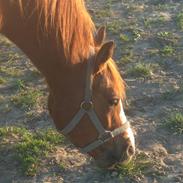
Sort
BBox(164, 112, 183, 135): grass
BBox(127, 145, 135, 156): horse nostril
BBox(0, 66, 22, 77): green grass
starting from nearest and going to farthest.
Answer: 1. BBox(127, 145, 135, 156): horse nostril
2. BBox(164, 112, 183, 135): grass
3. BBox(0, 66, 22, 77): green grass

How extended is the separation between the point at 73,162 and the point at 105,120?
3.40ft

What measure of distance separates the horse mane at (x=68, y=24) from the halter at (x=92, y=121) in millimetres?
121

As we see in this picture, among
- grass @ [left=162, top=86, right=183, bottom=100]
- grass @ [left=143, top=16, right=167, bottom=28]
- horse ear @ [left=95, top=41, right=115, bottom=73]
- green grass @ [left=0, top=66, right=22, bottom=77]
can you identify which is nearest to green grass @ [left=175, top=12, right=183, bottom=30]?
grass @ [left=143, top=16, right=167, bottom=28]

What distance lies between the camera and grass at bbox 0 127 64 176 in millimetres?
4706

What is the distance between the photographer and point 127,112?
5.47 m

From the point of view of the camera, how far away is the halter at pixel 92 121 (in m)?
3.71

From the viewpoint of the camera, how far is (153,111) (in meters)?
5.50

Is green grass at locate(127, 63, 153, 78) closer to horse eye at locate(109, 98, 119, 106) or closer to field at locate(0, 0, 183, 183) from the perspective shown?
field at locate(0, 0, 183, 183)

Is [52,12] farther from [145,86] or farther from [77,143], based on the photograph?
[145,86]

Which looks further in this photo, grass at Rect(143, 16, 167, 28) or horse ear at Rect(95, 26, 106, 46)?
grass at Rect(143, 16, 167, 28)

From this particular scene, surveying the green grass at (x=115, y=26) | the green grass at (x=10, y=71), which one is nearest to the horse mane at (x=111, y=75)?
the green grass at (x=10, y=71)

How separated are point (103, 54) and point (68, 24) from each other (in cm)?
32

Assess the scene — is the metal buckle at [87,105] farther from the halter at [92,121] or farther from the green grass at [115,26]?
the green grass at [115,26]

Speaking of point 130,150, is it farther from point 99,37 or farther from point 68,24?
point 68,24
